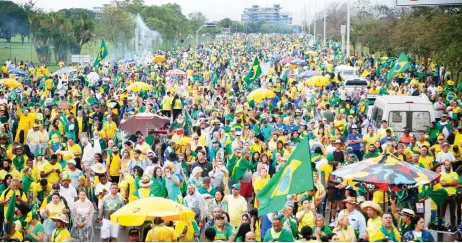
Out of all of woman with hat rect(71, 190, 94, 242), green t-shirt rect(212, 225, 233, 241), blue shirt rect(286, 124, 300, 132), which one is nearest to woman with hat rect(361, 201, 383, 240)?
green t-shirt rect(212, 225, 233, 241)

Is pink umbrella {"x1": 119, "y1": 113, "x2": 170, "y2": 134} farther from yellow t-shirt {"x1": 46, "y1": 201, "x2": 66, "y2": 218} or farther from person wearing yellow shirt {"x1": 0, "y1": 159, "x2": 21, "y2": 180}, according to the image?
yellow t-shirt {"x1": 46, "y1": 201, "x2": 66, "y2": 218}

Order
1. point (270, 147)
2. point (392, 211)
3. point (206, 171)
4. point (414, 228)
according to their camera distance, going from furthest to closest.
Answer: point (270, 147), point (206, 171), point (392, 211), point (414, 228)

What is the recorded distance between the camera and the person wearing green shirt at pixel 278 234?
961 centimetres

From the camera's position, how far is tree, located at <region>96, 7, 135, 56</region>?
67.1 meters

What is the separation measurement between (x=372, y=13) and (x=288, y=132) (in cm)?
7914

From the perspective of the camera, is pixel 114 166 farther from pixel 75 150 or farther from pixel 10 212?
pixel 10 212

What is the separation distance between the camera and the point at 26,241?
34.0ft

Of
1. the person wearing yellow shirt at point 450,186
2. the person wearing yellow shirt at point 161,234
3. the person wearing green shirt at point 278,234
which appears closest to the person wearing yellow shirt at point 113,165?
the person wearing yellow shirt at point 161,234

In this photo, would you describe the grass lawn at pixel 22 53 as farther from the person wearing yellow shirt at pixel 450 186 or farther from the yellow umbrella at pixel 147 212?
the yellow umbrella at pixel 147 212

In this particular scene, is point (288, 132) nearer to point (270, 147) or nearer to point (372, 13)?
point (270, 147)

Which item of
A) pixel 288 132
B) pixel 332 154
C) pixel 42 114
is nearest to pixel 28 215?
pixel 332 154

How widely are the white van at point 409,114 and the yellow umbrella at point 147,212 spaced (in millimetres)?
10292

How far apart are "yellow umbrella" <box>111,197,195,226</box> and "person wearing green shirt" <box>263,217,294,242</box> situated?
3.32 feet

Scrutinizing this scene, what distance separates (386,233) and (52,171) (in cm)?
616
